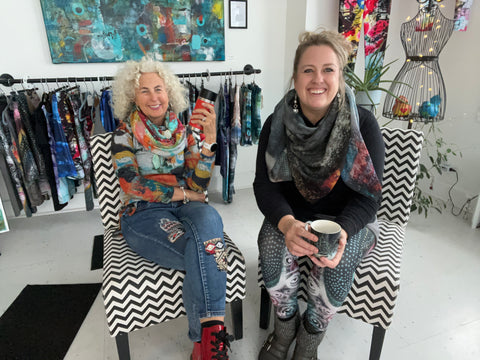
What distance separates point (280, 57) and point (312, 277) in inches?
86.4

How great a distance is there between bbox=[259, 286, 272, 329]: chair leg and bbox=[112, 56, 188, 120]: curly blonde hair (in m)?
0.89

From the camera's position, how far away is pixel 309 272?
1177mm

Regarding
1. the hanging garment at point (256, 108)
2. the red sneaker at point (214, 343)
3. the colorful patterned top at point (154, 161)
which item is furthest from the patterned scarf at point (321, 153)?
the hanging garment at point (256, 108)

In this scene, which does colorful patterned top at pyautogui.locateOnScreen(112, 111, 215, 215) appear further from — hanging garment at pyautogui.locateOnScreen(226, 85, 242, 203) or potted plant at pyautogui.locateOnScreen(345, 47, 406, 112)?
potted plant at pyautogui.locateOnScreen(345, 47, 406, 112)

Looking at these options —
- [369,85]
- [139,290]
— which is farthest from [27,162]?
[369,85]

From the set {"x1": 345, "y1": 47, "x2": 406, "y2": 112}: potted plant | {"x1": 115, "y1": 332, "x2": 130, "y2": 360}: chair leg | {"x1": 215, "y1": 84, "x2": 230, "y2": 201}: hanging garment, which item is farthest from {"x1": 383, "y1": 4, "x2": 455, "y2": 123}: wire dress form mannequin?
{"x1": 115, "y1": 332, "x2": 130, "y2": 360}: chair leg

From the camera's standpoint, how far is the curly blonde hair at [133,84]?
1.37 metres

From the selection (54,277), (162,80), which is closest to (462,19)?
(162,80)

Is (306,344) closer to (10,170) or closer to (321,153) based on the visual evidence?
(321,153)

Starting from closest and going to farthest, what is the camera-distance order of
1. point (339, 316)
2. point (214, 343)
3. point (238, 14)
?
point (214, 343) → point (339, 316) → point (238, 14)

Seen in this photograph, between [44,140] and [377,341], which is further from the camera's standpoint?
[44,140]

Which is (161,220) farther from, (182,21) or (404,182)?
(182,21)

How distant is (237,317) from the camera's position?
4.27 ft

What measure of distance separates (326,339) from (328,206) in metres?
0.59
